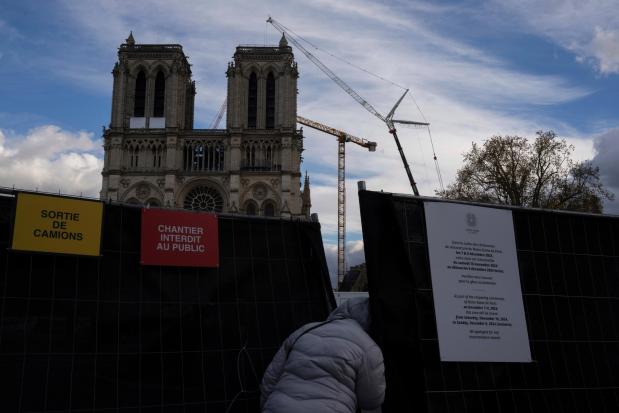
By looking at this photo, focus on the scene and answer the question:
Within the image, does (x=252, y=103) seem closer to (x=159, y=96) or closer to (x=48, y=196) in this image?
(x=159, y=96)

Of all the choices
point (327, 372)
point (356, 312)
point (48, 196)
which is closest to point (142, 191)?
point (48, 196)

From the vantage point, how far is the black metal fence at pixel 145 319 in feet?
14.5

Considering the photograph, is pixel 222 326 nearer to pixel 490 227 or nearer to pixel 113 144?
pixel 490 227

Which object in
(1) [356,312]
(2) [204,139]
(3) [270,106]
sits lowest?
(1) [356,312]

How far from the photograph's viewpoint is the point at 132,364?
471cm

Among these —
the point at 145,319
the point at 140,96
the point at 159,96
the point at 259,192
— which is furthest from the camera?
the point at 159,96

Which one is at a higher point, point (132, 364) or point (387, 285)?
point (387, 285)

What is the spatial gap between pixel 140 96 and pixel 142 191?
924cm

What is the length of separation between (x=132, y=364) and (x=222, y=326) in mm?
794

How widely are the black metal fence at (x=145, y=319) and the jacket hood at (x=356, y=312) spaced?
167cm

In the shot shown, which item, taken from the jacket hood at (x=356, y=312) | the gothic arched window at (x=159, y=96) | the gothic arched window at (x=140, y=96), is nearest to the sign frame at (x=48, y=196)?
the jacket hood at (x=356, y=312)

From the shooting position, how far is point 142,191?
5341cm

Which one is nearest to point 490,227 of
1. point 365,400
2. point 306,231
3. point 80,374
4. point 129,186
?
point 306,231

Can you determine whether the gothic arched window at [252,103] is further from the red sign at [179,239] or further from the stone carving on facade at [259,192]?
the red sign at [179,239]
